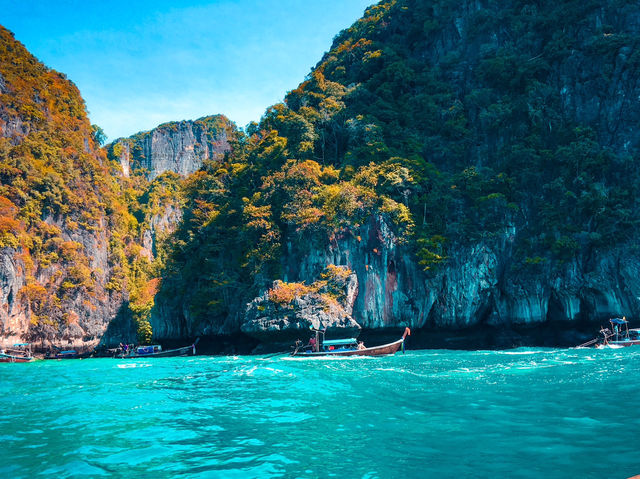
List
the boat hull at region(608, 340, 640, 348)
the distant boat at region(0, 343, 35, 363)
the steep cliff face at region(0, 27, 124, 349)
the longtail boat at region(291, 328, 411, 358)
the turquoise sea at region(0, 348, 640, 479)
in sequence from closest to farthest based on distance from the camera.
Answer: the turquoise sea at region(0, 348, 640, 479) < the boat hull at region(608, 340, 640, 348) < the longtail boat at region(291, 328, 411, 358) < the distant boat at region(0, 343, 35, 363) < the steep cliff face at region(0, 27, 124, 349)

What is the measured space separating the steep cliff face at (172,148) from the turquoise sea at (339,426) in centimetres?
7478

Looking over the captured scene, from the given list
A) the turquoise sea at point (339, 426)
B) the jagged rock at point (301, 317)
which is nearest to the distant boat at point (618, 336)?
the turquoise sea at point (339, 426)

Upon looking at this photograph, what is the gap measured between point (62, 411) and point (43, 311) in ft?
114

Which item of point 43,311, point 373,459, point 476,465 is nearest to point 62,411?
point 373,459

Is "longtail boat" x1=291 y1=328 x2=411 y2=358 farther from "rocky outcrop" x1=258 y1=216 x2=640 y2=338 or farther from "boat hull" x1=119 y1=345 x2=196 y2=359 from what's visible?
"boat hull" x1=119 y1=345 x2=196 y2=359

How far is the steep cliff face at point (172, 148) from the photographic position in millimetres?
86062

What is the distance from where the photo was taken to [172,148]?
87.5 m

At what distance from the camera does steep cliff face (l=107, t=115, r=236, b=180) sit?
8606 cm

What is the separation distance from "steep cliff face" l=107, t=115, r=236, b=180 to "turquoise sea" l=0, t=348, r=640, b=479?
7478cm

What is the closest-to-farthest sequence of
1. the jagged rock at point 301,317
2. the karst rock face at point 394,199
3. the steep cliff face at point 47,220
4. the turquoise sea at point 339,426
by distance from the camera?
1. the turquoise sea at point 339,426
2. the jagged rock at point 301,317
3. the karst rock face at point 394,199
4. the steep cliff face at point 47,220

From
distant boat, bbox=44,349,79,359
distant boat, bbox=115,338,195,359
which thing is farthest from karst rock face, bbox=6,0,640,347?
distant boat, bbox=115,338,195,359

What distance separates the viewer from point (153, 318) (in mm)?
41531

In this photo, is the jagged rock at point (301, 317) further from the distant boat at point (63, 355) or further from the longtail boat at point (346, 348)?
the distant boat at point (63, 355)

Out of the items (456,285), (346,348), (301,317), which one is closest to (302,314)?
(301,317)
